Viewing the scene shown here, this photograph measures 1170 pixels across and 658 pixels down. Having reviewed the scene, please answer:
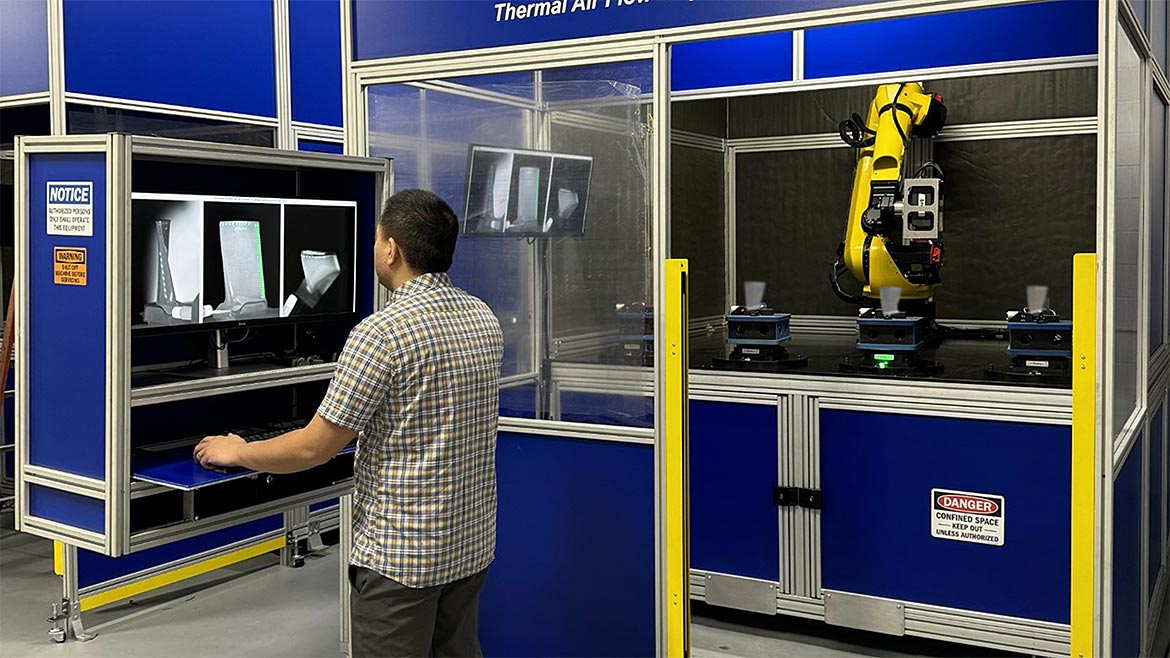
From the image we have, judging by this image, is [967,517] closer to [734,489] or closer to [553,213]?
[734,489]

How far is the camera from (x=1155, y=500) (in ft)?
13.8

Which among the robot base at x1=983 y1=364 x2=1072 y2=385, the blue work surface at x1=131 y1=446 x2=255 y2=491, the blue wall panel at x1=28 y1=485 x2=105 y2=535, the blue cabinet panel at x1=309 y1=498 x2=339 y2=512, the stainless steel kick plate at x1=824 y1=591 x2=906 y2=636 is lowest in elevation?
the stainless steel kick plate at x1=824 y1=591 x2=906 y2=636

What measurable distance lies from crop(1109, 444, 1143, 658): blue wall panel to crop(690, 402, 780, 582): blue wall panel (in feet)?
Answer: 4.07

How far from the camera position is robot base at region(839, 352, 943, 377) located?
396 centimetres

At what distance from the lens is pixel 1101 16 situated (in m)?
2.79

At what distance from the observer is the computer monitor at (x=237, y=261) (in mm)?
3096

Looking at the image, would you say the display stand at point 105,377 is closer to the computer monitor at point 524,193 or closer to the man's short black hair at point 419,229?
the computer monitor at point 524,193

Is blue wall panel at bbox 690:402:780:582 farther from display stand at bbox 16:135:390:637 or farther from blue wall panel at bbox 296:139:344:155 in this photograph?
blue wall panel at bbox 296:139:344:155

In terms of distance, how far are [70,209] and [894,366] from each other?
280 centimetres

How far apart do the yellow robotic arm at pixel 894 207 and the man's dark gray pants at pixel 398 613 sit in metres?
2.35

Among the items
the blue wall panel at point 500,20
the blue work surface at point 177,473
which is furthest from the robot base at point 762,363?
the blue work surface at point 177,473

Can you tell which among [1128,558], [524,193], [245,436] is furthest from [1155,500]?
[245,436]

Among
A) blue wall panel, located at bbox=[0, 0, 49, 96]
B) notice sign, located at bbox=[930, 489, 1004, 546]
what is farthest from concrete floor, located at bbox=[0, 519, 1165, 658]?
blue wall panel, located at bbox=[0, 0, 49, 96]

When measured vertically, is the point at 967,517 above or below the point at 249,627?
above
